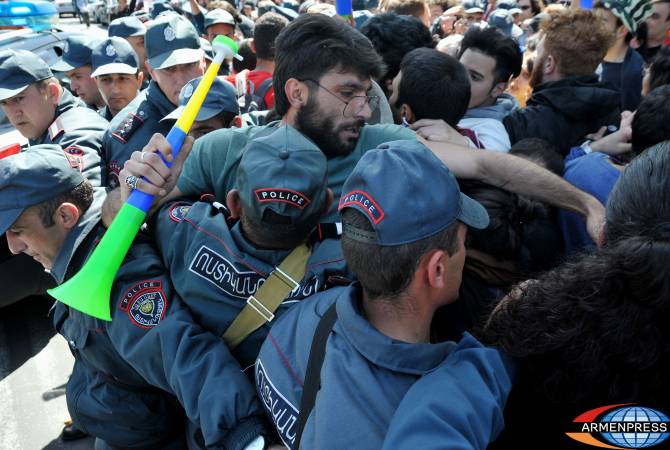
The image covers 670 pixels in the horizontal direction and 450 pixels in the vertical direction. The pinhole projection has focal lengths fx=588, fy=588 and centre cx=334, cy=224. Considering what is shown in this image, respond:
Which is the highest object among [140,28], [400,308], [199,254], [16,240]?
[400,308]

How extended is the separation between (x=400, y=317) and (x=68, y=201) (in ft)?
4.80

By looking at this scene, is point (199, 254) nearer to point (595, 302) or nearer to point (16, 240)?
point (16, 240)

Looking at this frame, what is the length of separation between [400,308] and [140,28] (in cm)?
518

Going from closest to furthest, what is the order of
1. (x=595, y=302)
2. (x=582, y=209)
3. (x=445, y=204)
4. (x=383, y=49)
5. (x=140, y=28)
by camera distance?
(x=595, y=302) < (x=445, y=204) < (x=582, y=209) < (x=383, y=49) < (x=140, y=28)

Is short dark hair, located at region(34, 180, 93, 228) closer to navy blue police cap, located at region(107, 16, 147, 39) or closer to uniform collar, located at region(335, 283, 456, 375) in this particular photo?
uniform collar, located at region(335, 283, 456, 375)

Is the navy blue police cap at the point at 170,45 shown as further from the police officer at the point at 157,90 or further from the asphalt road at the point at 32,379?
the asphalt road at the point at 32,379

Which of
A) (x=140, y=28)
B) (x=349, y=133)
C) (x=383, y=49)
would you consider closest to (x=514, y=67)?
(x=383, y=49)

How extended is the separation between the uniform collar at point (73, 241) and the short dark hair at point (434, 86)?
4.30 ft

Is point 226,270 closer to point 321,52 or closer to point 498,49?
point 321,52

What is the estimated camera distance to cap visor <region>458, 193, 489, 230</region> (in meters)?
1.35

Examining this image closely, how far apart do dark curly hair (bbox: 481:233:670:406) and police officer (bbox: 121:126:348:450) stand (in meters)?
0.63

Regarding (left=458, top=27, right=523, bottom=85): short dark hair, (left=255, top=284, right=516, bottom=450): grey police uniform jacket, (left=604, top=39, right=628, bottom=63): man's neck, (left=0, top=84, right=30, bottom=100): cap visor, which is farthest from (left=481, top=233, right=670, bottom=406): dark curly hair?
(left=0, top=84, right=30, bottom=100): cap visor

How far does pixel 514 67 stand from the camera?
3.00m

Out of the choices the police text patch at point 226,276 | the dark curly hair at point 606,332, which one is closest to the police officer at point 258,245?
the police text patch at point 226,276
